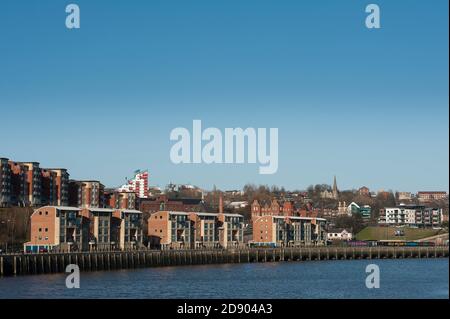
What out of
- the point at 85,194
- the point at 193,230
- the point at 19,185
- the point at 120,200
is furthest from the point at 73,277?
the point at 120,200

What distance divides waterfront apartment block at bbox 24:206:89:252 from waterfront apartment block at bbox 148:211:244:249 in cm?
2223

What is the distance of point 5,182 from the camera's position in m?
140

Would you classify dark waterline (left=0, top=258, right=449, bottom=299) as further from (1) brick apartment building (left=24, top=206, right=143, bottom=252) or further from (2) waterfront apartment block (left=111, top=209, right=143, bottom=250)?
(2) waterfront apartment block (left=111, top=209, right=143, bottom=250)

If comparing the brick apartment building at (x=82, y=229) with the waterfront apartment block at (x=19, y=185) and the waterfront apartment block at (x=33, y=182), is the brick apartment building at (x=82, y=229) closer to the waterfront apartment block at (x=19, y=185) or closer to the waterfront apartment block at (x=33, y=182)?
the waterfront apartment block at (x=19, y=185)

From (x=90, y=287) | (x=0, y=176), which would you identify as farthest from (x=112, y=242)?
Answer: (x=90, y=287)

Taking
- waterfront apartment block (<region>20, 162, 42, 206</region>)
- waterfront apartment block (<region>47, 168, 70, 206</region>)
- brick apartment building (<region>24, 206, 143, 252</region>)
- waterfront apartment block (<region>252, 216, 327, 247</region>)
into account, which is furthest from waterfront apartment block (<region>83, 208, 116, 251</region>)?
waterfront apartment block (<region>252, 216, 327, 247</region>)

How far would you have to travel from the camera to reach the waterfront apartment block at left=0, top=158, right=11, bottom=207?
138625mm

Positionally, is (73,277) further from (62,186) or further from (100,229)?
(62,186)

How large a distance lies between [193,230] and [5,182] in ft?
112

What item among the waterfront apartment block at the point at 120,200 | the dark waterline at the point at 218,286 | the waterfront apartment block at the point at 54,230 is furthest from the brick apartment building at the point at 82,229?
the waterfront apartment block at the point at 120,200

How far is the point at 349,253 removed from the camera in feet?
478

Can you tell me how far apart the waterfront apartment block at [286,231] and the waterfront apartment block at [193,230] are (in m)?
11.1
